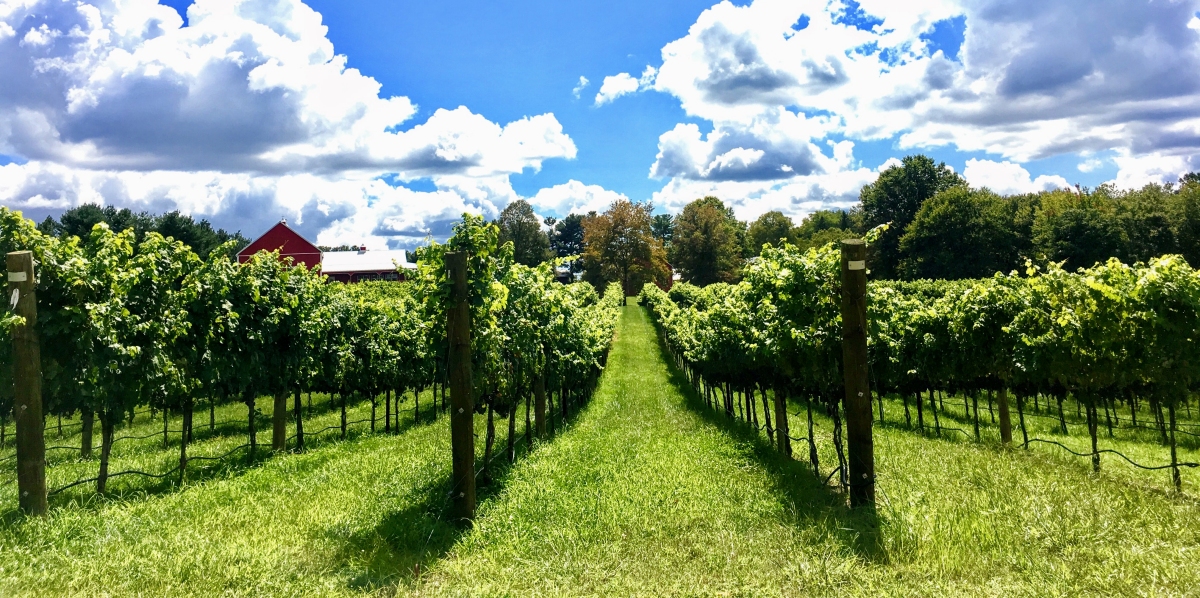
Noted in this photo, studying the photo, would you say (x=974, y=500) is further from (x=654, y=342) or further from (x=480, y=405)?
(x=654, y=342)

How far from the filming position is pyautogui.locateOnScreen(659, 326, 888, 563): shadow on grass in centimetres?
557

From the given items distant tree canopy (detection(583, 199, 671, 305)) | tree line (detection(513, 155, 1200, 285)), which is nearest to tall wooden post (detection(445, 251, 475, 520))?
tree line (detection(513, 155, 1200, 285))

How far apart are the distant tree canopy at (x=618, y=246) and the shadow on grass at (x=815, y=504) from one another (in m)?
57.8

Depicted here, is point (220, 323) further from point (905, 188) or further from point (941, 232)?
point (905, 188)

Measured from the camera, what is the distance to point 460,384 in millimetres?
6621

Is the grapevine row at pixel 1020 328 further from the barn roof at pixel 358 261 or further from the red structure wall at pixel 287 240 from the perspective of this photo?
the barn roof at pixel 358 261

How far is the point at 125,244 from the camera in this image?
8.10 metres

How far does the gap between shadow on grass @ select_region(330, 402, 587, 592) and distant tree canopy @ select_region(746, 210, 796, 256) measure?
97008 mm

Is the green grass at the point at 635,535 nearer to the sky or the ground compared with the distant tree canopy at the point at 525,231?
nearer to the ground

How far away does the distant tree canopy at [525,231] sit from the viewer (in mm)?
81562

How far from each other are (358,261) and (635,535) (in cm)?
7163

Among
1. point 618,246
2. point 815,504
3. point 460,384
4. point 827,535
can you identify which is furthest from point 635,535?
point 618,246

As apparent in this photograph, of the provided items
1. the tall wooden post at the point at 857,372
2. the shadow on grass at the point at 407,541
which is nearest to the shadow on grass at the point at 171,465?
the shadow on grass at the point at 407,541

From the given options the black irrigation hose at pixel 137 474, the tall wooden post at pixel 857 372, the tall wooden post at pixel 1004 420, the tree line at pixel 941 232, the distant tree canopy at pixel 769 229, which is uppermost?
the distant tree canopy at pixel 769 229
